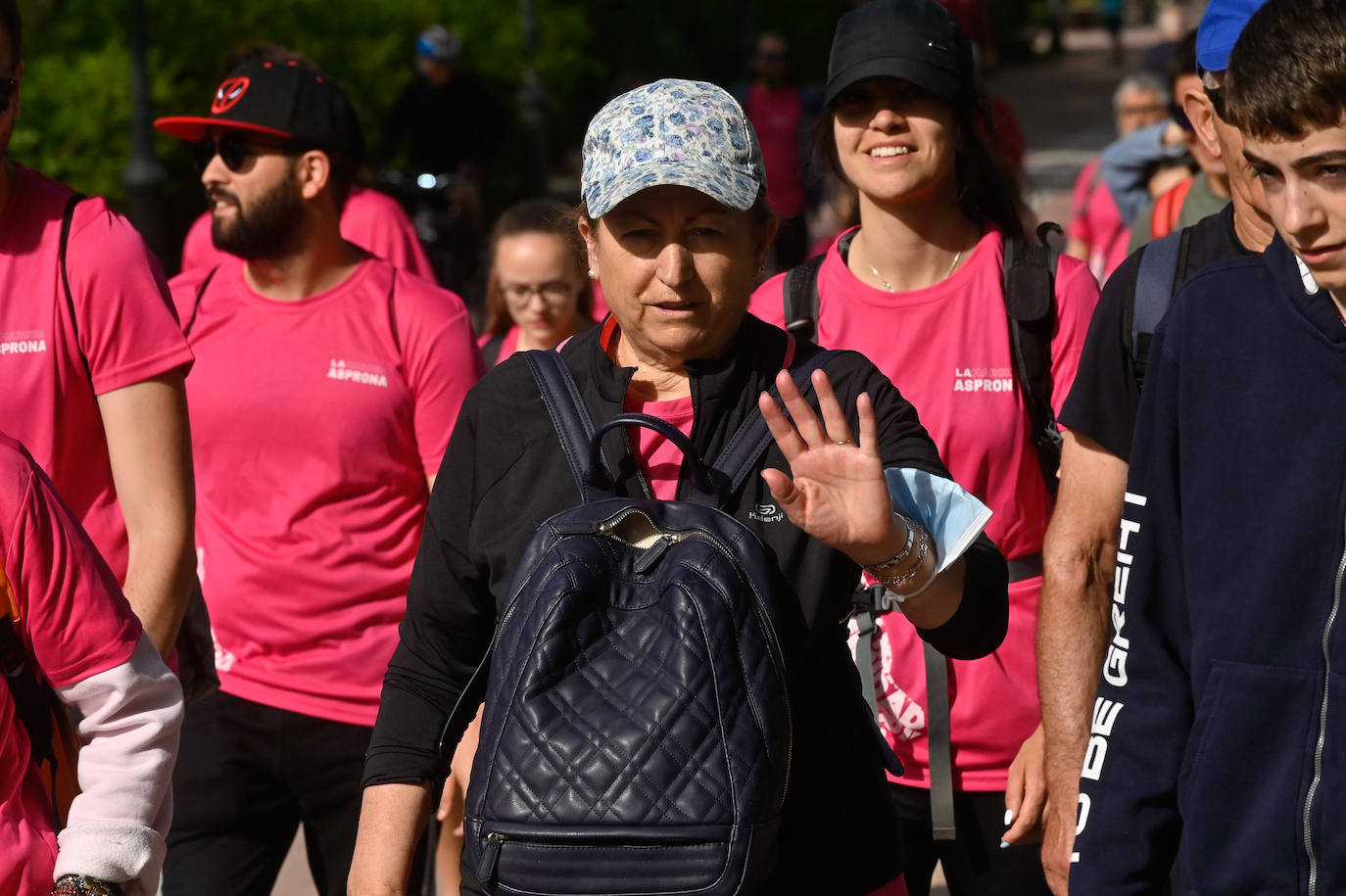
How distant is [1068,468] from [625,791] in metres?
1.33

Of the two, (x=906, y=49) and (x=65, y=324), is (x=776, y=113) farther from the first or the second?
(x=65, y=324)

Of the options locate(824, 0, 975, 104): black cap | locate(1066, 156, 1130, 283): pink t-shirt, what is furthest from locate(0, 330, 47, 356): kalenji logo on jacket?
locate(1066, 156, 1130, 283): pink t-shirt

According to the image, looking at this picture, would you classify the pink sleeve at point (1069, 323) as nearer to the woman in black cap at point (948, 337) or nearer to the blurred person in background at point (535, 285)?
the woman in black cap at point (948, 337)

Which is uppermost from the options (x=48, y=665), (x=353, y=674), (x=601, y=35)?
(x=601, y=35)

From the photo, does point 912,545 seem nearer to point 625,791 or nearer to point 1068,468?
point 625,791

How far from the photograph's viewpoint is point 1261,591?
98.7 inches

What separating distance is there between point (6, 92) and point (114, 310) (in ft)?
1.44

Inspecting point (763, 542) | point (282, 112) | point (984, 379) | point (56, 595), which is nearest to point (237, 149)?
point (282, 112)

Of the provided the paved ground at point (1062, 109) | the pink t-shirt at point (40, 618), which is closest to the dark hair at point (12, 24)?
the pink t-shirt at point (40, 618)

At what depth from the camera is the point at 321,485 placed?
4.64 metres

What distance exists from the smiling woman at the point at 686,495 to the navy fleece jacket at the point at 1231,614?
246 mm

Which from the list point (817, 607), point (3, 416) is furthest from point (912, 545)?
point (3, 416)

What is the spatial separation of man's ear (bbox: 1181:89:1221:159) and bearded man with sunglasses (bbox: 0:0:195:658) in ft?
6.63

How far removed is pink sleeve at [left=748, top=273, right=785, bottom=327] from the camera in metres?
4.12
